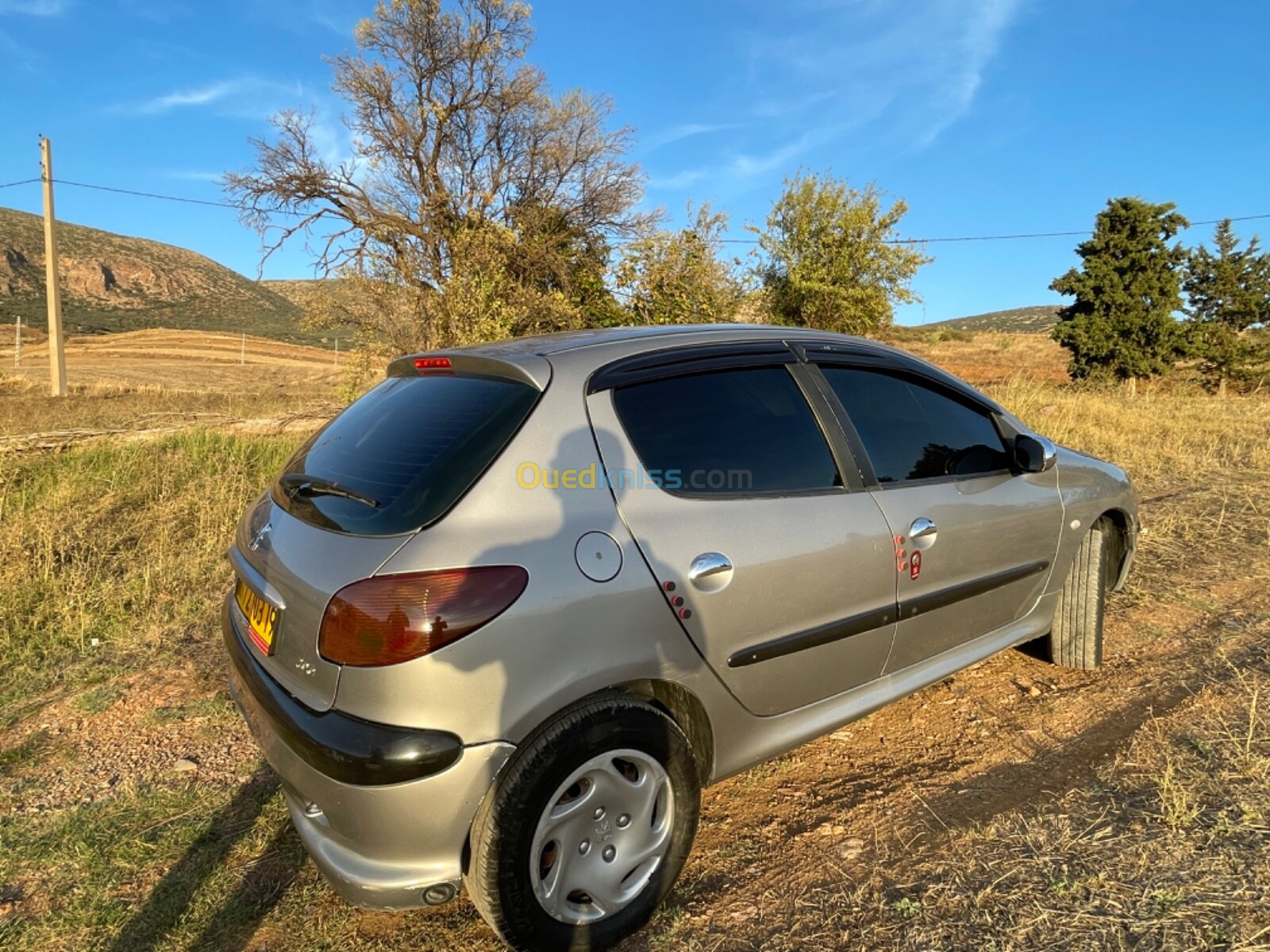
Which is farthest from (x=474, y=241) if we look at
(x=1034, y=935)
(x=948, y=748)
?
(x=1034, y=935)

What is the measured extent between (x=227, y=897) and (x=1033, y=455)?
10.7ft

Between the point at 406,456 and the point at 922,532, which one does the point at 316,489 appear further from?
the point at 922,532

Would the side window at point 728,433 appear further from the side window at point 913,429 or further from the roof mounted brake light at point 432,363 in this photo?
the roof mounted brake light at point 432,363

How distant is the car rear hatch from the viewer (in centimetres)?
181

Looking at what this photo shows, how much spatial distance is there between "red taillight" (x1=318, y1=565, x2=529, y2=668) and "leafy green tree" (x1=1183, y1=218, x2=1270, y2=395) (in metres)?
28.4

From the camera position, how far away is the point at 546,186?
16.9 metres

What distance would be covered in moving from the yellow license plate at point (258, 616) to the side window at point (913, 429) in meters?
1.97

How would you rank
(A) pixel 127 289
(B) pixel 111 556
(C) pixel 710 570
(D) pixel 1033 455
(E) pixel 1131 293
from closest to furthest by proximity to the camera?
(C) pixel 710 570 < (D) pixel 1033 455 < (B) pixel 111 556 < (E) pixel 1131 293 < (A) pixel 127 289

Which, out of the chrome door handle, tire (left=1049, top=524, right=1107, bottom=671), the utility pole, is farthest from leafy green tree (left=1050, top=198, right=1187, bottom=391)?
the utility pole

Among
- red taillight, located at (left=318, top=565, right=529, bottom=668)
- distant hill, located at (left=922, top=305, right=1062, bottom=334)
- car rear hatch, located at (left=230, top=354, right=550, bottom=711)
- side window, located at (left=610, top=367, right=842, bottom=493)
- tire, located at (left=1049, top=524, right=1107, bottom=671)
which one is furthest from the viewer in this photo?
distant hill, located at (left=922, top=305, right=1062, bottom=334)

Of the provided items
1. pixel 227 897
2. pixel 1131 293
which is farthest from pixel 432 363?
pixel 1131 293

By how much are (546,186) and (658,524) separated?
16.4m

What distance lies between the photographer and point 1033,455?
9.94ft

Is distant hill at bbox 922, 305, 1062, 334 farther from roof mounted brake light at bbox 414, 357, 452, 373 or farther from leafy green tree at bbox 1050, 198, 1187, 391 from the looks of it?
roof mounted brake light at bbox 414, 357, 452, 373
